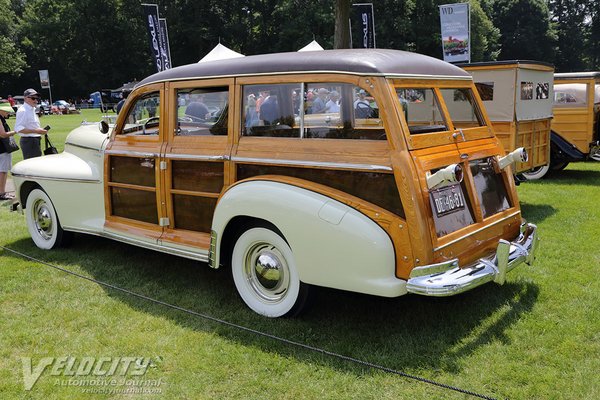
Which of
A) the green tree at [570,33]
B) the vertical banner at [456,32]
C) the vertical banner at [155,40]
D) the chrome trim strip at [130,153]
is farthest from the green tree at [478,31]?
the chrome trim strip at [130,153]

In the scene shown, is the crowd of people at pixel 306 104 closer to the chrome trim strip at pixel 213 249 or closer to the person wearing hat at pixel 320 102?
the person wearing hat at pixel 320 102

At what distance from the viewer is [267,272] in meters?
4.03

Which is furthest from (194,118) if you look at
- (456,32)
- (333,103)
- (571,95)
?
(456,32)

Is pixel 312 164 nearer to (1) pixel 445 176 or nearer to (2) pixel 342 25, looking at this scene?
(1) pixel 445 176

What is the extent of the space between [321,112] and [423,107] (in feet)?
4.00

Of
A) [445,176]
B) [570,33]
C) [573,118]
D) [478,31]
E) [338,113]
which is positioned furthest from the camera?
[570,33]

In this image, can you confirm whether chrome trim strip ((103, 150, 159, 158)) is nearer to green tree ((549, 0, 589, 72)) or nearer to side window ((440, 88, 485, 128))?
side window ((440, 88, 485, 128))

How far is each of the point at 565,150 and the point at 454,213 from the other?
287 inches

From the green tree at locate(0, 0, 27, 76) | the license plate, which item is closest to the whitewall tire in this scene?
the license plate

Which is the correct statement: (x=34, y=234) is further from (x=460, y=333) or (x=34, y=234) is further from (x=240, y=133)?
(x=460, y=333)

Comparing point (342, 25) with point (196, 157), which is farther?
point (342, 25)

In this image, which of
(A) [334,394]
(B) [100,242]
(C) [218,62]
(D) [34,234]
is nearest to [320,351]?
(A) [334,394]

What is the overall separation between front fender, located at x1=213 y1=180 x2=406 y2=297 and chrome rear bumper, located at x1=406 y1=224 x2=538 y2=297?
132 mm

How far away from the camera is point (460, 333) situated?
3758 mm
